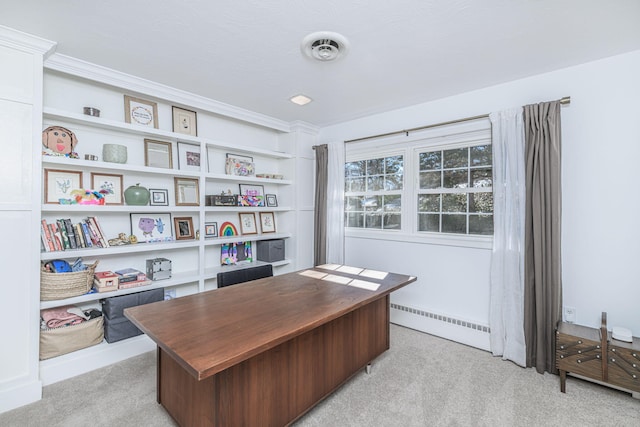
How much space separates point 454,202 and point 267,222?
232cm

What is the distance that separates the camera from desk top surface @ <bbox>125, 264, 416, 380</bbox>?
3.92ft

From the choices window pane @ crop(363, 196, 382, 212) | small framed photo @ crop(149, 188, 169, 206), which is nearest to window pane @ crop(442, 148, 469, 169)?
window pane @ crop(363, 196, 382, 212)

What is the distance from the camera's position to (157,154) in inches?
114

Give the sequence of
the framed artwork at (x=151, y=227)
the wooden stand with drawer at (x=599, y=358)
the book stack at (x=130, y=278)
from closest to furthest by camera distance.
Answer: the wooden stand with drawer at (x=599, y=358), the book stack at (x=130, y=278), the framed artwork at (x=151, y=227)

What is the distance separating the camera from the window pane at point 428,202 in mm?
3140

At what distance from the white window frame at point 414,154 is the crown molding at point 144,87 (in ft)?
4.61

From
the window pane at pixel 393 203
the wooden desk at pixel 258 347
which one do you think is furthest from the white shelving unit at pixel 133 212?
the window pane at pixel 393 203

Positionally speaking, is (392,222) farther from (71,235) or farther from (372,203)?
(71,235)

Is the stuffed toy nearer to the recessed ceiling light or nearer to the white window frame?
the recessed ceiling light

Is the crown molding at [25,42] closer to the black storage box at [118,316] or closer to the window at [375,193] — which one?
the black storage box at [118,316]

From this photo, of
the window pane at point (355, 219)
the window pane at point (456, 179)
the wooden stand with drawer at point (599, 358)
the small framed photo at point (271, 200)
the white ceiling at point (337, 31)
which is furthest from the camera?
the small framed photo at point (271, 200)

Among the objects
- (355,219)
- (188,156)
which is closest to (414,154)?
→ (355,219)


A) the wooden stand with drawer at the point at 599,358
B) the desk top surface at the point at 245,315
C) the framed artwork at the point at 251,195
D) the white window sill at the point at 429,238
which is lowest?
the wooden stand with drawer at the point at 599,358

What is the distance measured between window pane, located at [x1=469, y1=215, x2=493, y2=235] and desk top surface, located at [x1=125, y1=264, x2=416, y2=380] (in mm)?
1019
